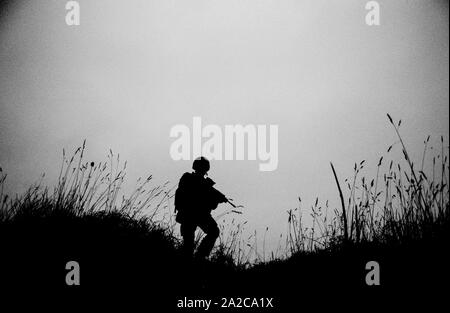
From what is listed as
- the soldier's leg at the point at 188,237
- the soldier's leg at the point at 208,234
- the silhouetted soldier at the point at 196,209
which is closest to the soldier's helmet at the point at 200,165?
the silhouetted soldier at the point at 196,209

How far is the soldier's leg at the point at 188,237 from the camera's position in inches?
141

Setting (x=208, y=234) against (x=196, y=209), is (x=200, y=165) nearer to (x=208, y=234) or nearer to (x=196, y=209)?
(x=196, y=209)

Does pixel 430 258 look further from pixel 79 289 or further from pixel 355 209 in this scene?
pixel 79 289

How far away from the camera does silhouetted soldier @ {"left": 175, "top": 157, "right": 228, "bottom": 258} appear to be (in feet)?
12.2

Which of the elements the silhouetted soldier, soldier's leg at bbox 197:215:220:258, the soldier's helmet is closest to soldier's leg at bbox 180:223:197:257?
the silhouetted soldier

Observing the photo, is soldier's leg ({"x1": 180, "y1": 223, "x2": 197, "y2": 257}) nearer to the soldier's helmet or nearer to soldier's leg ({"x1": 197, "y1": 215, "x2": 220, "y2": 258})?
soldier's leg ({"x1": 197, "y1": 215, "x2": 220, "y2": 258})

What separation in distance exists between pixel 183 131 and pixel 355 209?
292 centimetres

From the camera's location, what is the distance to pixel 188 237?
364cm

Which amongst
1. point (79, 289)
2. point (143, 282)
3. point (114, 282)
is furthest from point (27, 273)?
point (143, 282)

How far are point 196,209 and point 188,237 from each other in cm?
40

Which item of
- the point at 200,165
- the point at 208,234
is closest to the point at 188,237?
the point at 208,234

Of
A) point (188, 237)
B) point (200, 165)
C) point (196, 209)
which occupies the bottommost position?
point (188, 237)

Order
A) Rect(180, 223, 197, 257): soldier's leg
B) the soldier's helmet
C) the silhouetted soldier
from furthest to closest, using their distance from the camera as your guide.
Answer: the soldier's helmet
the silhouetted soldier
Rect(180, 223, 197, 257): soldier's leg

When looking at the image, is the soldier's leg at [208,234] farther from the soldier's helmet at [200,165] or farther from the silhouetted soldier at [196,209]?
the soldier's helmet at [200,165]
